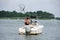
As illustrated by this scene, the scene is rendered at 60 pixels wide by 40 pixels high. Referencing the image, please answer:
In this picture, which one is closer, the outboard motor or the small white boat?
the outboard motor

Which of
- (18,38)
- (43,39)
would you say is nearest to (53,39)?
(43,39)

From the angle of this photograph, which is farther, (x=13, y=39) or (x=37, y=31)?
(x=37, y=31)

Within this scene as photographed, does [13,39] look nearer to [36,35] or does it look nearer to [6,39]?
[6,39]

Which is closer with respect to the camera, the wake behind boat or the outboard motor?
the outboard motor

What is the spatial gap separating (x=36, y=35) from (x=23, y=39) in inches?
219

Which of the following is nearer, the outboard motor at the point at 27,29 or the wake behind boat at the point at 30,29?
the outboard motor at the point at 27,29

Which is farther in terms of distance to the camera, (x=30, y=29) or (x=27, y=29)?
(x=30, y=29)

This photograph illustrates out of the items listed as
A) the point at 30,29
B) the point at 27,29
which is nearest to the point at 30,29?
the point at 30,29

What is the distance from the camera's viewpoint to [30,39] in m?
47.2

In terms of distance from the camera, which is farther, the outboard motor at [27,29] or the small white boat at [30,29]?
the small white boat at [30,29]

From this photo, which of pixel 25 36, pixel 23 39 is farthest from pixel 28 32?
pixel 23 39

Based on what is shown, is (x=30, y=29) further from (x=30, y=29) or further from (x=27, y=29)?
(x=27, y=29)

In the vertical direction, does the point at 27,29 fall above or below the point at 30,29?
above

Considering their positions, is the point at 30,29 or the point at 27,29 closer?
the point at 27,29
